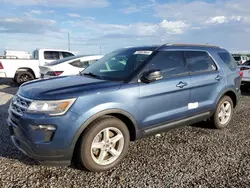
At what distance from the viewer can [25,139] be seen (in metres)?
3.10

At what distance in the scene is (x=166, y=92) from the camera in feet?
12.8

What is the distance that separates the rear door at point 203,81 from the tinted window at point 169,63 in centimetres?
21

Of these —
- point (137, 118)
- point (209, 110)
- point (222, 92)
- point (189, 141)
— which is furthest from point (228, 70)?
point (137, 118)

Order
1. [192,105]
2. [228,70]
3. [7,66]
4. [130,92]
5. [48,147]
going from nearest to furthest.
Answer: [48,147]
[130,92]
[192,105]
[228,70]
[7,66]

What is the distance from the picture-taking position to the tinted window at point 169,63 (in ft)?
13.2

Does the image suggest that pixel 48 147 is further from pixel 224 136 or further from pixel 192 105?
pixel 224 136

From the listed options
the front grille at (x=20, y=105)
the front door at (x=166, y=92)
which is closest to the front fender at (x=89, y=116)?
the front door at (x=166, y=92)

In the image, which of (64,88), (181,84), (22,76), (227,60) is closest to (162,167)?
(181,84)

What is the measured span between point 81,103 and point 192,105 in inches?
84.3

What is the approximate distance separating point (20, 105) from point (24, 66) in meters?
9.57

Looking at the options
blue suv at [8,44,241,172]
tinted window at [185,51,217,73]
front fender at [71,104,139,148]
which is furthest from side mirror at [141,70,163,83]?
tinted window at [185,51,217,73]

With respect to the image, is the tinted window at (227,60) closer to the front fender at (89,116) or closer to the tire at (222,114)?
the tire at (222,114)

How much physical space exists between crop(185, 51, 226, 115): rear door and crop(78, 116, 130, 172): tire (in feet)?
4.83

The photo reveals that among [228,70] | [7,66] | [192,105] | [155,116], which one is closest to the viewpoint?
[155,116]
